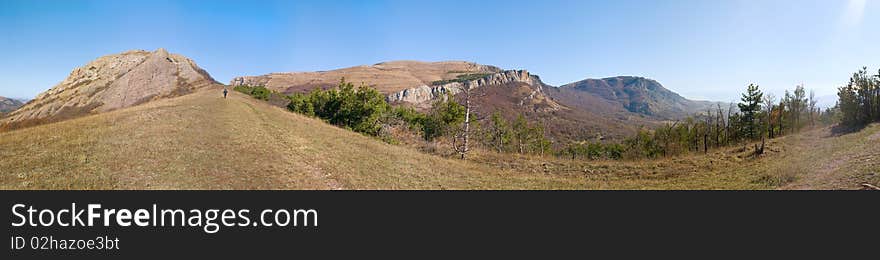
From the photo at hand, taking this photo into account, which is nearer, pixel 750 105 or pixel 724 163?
pixel 724 163

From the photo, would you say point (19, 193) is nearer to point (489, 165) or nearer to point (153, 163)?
point (153, 163)

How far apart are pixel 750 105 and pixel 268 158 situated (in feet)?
234

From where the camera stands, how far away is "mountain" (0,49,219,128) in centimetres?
11594

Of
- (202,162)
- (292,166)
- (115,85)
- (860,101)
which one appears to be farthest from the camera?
(115,85)

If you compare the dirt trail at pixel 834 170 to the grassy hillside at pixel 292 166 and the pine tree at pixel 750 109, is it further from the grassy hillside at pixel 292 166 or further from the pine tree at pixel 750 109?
the pine tree at pixel 750 109

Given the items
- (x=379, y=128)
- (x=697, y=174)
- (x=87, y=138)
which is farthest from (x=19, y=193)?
(x=379, y=128)

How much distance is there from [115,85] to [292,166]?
168 meters

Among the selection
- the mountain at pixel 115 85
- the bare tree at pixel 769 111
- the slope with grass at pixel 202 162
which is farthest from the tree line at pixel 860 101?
the mountain at pixel 115 85

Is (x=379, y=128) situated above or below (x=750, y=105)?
below

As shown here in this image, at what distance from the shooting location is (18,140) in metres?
15.1

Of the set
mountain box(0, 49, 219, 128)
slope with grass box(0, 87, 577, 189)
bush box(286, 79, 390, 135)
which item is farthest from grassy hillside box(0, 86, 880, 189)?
mountain box(0, 49, 219, 128)

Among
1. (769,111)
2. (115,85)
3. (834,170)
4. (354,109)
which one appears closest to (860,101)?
(769,111)

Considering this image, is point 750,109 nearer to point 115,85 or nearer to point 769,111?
Answer: point 769,111

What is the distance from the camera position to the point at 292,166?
1554cm
